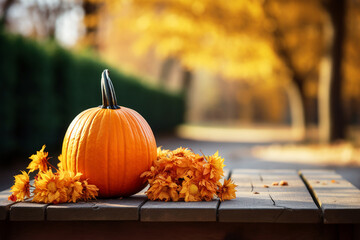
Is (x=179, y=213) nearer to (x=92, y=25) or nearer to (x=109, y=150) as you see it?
(x=109, y=150)

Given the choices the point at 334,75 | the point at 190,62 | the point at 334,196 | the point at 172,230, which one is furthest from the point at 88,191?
the point at 190,62

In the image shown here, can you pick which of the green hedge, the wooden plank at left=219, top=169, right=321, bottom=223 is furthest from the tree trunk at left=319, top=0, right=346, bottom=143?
the wooden plank at left=219, top=169, right=321, bottom=223

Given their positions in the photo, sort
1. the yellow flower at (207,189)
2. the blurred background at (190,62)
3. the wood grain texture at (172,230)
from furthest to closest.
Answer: the blurred background at (190,62), the yellow flower at (207,189), the wood grain texture at (172,230)

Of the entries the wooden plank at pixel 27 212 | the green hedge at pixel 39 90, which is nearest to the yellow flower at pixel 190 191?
the wooden plank at pixel 27 212

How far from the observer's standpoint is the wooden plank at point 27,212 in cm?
236

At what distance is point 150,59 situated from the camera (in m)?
43.3

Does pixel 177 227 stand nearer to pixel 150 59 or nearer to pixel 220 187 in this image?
pixel 220 187

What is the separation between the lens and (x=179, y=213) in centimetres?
232

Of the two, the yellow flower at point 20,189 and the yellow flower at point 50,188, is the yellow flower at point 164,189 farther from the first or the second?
the yellow flower at point 20,189

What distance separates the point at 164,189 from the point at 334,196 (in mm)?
1020

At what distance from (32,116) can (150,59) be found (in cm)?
3503

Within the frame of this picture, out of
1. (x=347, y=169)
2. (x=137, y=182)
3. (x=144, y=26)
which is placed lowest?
(x=347, y=169)

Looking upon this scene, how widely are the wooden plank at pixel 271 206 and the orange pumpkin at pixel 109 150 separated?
0.64 meters

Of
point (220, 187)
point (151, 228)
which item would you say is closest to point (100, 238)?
point (151, 228)
